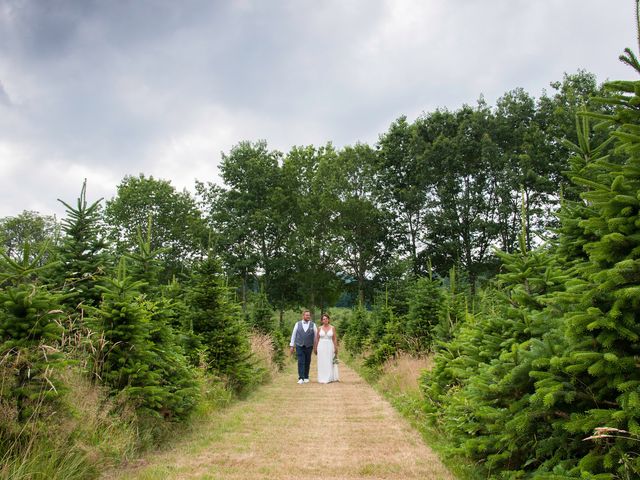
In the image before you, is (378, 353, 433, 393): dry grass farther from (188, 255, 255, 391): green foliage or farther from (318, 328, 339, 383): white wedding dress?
(188, 255, 255, 391): green foliage

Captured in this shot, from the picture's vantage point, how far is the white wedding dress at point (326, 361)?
13945mm

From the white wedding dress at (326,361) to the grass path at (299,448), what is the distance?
4.10 m

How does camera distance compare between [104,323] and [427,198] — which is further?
[427,198]

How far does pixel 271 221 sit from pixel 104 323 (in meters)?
35.6

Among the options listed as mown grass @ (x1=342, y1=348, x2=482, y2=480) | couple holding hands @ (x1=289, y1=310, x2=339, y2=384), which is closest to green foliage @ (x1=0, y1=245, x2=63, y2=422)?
mown grass @ (x1=342, y1=348, x2=482, y2=480)

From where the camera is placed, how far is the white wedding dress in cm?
1395

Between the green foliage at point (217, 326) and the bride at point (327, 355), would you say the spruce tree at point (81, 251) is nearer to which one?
the green foliage at point (217, 326)

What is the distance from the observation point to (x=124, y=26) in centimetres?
753

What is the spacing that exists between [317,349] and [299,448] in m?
8.20

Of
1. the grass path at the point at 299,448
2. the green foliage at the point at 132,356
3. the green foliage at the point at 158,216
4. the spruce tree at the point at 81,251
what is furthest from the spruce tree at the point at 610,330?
the green foliage at the point at 158,216

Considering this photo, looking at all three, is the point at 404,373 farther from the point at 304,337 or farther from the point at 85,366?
the point at 85,366

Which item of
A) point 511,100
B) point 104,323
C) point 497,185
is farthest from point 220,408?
point 511,100

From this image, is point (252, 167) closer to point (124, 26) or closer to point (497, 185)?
point (497, 185)

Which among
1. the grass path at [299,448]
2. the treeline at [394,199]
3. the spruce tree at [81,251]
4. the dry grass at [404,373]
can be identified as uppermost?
the treeline at [394,199]
